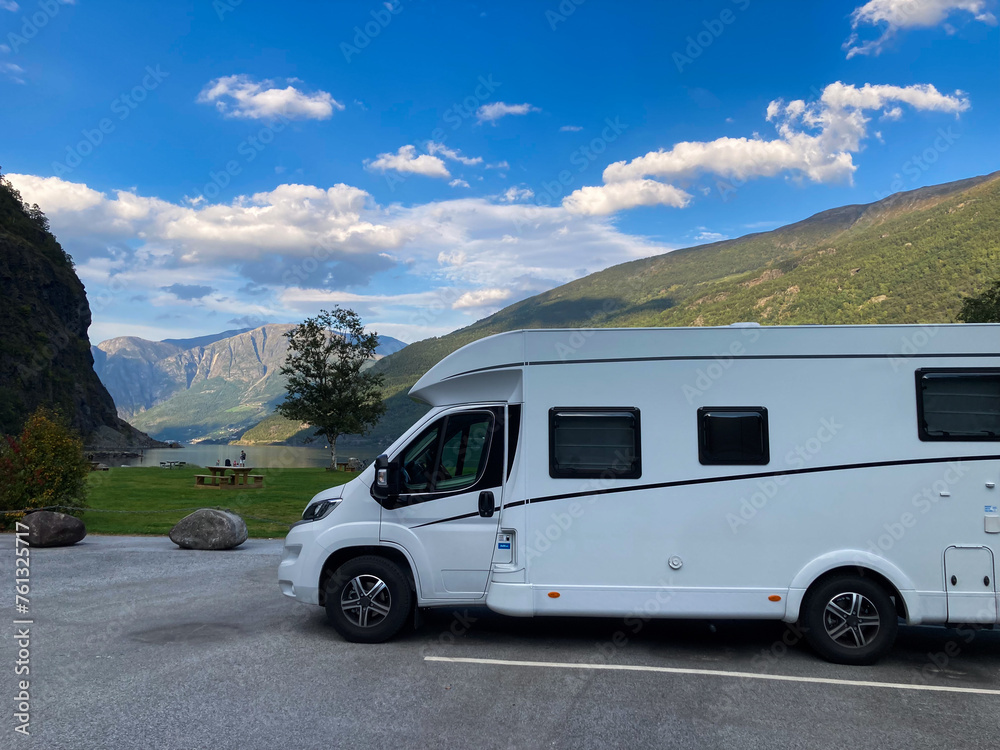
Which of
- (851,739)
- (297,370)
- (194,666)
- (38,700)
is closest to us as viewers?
(851,739)

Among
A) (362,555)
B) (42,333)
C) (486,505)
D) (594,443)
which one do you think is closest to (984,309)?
(594,443)

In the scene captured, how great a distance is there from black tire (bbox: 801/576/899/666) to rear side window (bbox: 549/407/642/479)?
2.02m

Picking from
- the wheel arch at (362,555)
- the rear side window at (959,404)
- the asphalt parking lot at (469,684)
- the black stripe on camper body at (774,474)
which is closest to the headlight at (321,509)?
the wheel arch at (362,555)

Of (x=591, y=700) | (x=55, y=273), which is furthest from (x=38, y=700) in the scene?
(x=55, y=273)

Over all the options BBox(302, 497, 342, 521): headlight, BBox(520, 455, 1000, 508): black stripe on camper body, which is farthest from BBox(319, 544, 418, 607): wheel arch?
BBox(520, 455, 1000, 508): black stripe on camper body

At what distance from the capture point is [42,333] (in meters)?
92.9

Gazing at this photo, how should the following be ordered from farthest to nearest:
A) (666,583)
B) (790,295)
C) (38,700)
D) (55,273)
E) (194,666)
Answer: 1. (790,295)
2. (55,273)
3. (666,583)
4. (194,666)
5. (38,700)

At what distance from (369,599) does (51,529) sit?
30.4 feet

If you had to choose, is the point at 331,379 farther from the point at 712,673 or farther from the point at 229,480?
the point at 712,673

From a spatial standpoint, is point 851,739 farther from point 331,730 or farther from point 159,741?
point 159,741

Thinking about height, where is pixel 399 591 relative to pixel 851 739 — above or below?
above

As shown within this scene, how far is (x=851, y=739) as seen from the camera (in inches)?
182

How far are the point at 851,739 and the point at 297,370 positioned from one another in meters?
41.0

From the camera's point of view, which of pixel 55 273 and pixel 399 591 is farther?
pixel 55 273
